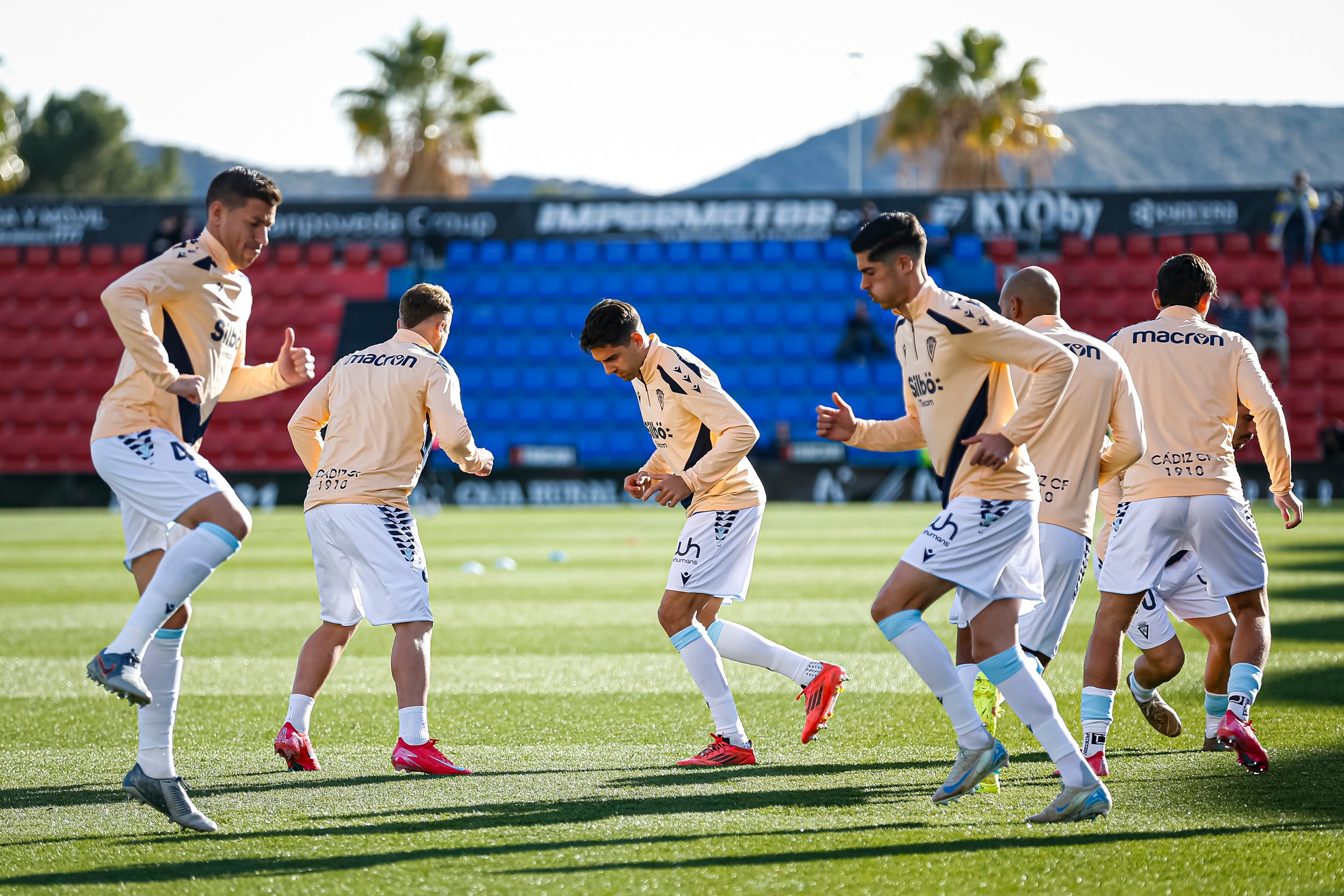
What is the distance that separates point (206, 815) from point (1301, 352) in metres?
27.9

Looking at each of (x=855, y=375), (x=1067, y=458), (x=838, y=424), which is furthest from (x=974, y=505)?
(x=855, y=375)

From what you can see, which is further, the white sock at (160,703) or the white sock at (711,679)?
the white sock at (711,679)

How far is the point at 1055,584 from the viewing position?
5094 mm

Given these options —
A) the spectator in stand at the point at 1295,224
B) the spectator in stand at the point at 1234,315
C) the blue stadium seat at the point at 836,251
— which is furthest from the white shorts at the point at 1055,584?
the spectator in stand at the point at 1295,224

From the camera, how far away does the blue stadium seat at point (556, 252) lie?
2939 centimetres

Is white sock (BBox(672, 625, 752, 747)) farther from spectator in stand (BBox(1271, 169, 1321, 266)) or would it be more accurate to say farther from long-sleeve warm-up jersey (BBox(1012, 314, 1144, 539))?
spectator in stand (BBox(1271, 169, 1321, 266))

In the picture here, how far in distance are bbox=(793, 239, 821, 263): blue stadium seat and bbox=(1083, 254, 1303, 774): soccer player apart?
2441 centimetres

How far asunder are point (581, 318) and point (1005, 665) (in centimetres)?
2504

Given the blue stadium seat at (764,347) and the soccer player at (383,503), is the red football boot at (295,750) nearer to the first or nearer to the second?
the soccer player at (383,503)

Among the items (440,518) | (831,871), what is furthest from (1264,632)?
(440,518)

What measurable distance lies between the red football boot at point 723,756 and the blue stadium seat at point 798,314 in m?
24.1

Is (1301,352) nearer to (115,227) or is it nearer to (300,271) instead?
(300,271)

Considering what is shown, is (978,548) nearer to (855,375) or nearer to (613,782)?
(613,782)

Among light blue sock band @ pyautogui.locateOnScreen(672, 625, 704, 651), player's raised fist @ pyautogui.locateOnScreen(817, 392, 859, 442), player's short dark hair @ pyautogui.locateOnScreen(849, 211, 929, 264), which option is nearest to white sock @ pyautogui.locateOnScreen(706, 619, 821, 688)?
light blue sock band @ pyautogui.locateOnScreen(672, 625, 704, 651)
